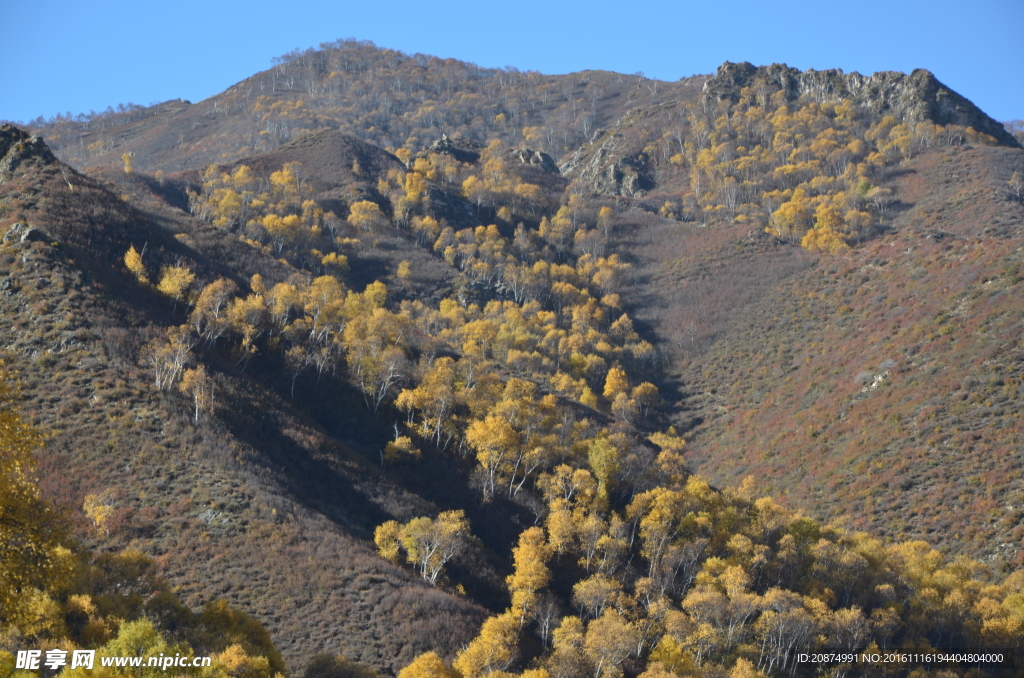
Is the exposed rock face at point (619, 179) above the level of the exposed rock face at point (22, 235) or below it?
above

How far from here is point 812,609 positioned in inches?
2015

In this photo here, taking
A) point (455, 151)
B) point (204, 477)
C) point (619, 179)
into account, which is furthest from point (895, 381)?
point (455, 151)

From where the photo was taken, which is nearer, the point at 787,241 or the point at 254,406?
the point at 254,406

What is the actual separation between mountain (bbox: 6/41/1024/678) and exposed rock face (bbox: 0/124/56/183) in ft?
1.94

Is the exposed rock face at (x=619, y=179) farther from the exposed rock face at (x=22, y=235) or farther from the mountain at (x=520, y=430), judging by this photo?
the exposed rock face at (x=22, y=235)

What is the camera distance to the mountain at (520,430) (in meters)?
47.1

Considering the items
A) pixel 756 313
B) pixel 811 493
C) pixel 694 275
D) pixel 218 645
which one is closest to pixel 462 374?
pixel 811 493

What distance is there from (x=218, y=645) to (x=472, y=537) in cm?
2619

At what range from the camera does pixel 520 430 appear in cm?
7119

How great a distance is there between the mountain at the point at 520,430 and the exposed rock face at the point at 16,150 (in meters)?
0.59

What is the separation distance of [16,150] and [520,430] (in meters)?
66.3

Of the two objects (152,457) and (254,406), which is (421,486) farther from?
(152,457)

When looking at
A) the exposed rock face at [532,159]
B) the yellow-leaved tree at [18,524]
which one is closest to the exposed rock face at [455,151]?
the exposed rock face at [532,159]

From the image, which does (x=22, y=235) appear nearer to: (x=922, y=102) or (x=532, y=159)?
(x=532, y=159)
